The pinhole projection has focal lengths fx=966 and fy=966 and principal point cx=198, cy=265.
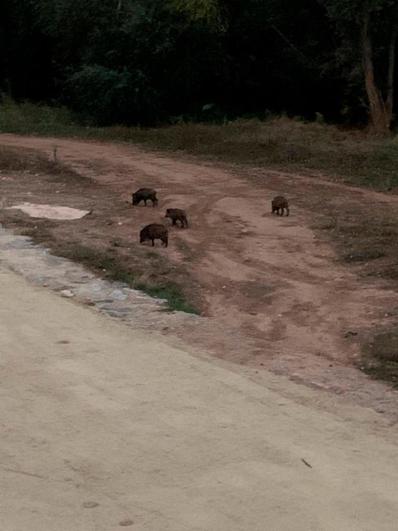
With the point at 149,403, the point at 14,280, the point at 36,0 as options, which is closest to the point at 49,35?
the point at 36,0

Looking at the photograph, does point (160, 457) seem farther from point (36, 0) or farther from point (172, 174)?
point (36, 0)

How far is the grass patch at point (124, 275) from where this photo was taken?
9.38 meters

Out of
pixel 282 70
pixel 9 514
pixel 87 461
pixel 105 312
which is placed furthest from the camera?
pixel 282 70

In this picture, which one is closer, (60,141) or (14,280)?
(14,280)

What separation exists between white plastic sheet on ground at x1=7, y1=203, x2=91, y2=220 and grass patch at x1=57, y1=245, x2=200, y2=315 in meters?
2.39

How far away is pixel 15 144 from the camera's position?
75.3ft

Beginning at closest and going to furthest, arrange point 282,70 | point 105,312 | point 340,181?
point 105,312, point 340,181, point 282,70

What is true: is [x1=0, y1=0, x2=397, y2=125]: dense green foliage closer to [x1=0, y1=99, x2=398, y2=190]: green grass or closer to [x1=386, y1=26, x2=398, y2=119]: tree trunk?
[x1=386, y1=26, x2=398, y2=119]: tree trunk

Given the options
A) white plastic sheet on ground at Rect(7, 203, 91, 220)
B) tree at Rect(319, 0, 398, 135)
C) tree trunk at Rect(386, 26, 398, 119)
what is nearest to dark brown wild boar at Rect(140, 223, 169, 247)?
white plastic sheet on ground at Rect(7, 203, 91, 220)

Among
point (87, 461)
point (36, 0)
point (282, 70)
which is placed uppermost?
point (36, 0)

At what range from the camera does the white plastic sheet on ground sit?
540 inches

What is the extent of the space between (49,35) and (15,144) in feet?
28.7

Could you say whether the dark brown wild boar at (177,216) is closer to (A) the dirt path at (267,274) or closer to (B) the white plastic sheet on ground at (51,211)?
(A) the dirt path at (267,274)

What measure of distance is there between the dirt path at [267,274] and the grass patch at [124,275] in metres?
0.32
